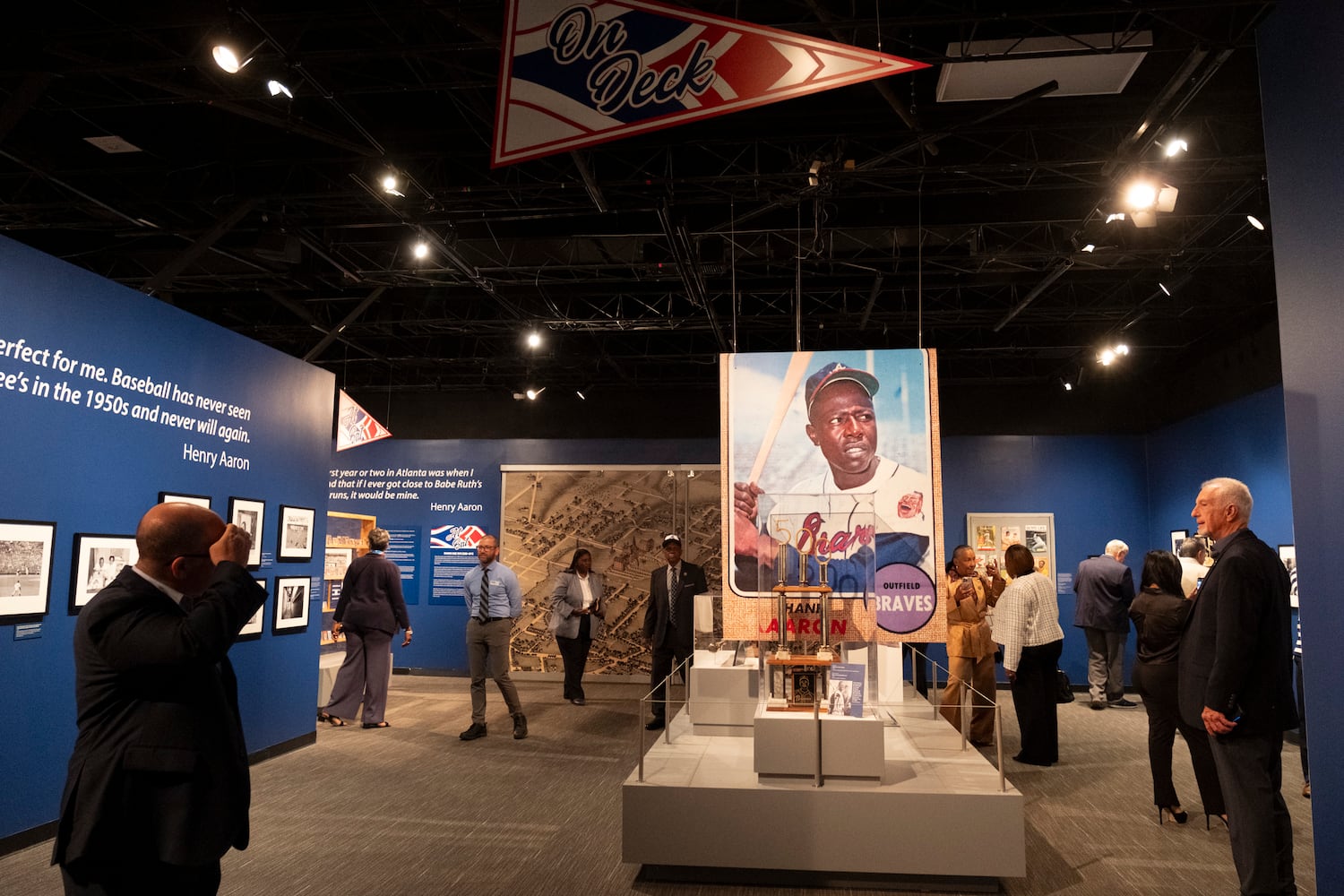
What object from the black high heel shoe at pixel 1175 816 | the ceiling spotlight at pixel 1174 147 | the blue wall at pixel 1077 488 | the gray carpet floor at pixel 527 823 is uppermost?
the ceiling spotlight at pixel 1174 147

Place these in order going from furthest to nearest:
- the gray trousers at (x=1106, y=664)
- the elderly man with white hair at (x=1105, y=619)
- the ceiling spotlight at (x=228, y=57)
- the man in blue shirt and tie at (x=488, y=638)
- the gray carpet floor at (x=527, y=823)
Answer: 1. the gray trousers at (x=1106, y=664)
2. the elderly man with white hair at (x=1105, y=619)
3. the man in blue shirt and tie at (x=488, y=638)
4. the ceiling spotlight at (x=228, y=57)
5. the gray carpet floor at (x=527, y=823)

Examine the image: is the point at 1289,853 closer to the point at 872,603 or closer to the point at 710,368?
the point at 872,603

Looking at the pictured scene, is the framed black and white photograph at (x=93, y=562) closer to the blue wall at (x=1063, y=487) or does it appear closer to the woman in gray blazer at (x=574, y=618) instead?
the woman in gray blazer at (x=574, y=618)

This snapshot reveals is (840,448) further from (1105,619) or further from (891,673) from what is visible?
(1105,619)

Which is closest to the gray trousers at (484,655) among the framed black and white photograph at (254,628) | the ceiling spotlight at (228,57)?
the framed black and white photograph at (254,628)

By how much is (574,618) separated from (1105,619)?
5741 mm

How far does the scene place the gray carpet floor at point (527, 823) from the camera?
4160mm

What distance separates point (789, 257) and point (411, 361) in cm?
564

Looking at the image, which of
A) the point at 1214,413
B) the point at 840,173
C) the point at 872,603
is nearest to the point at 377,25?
the point at 840,173

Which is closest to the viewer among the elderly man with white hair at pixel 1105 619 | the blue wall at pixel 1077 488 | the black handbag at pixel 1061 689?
the black handbag at pixel 1061 689

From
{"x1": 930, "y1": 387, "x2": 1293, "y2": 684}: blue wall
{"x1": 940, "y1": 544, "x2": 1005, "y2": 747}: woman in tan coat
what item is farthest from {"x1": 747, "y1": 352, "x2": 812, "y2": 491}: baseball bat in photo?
{"x1": 930, "y1": 387, "x2": 1293, "y2": 684}: blue wall

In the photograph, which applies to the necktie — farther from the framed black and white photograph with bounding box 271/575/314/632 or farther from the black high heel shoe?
the black high heel shoe

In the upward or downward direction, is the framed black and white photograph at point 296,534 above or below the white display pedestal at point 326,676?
above

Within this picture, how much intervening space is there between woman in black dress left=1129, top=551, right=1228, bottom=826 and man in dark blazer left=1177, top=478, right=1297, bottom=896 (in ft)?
5.58
